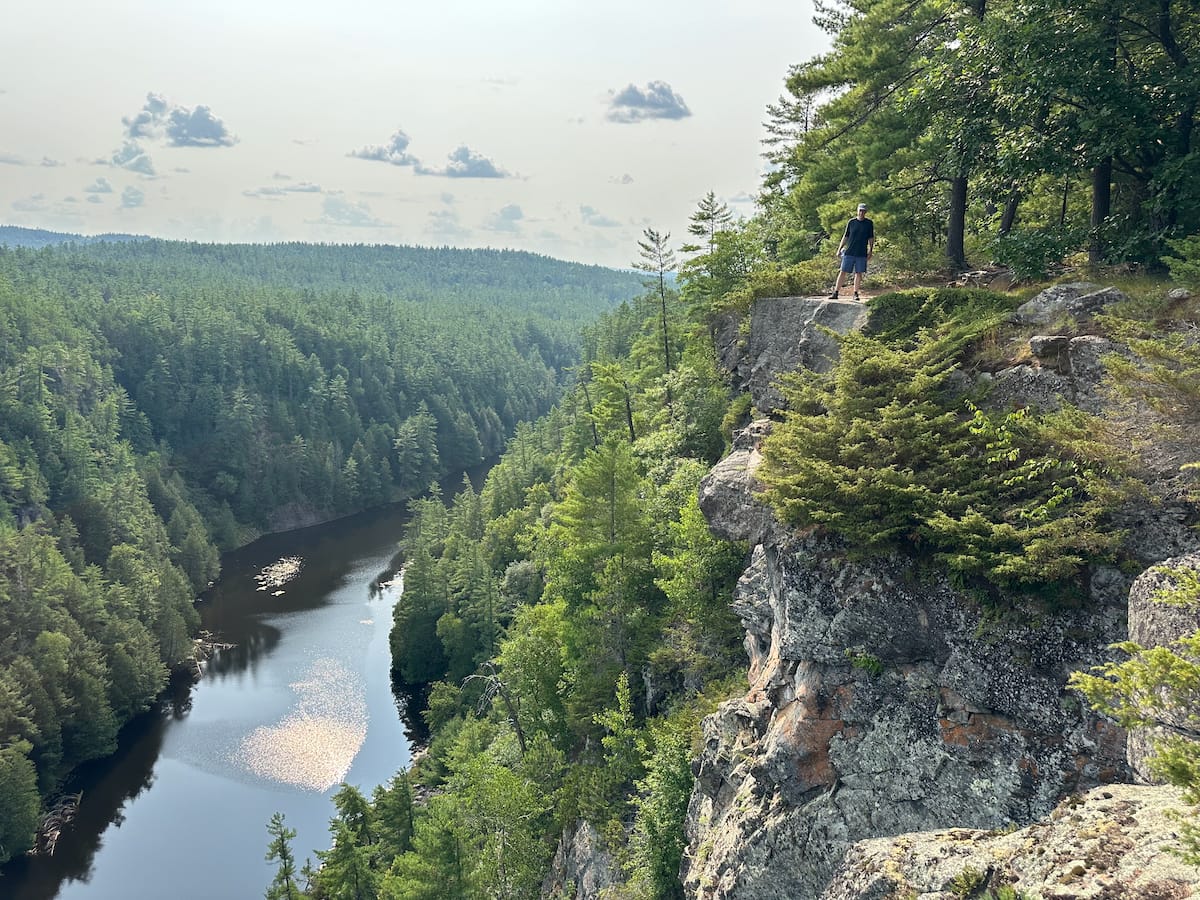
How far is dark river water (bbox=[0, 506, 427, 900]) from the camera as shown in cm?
3738

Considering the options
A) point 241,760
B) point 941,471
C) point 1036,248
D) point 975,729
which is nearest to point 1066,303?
point 1036,248

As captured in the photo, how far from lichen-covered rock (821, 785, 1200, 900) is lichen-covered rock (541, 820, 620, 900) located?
1095cm

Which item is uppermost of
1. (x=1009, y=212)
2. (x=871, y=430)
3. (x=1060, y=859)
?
(x=1009, y=212)

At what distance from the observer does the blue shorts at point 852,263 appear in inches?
598

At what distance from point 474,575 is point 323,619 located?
62.5ft

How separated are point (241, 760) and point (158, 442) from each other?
67.9m

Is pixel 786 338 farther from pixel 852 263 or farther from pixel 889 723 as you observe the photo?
pixel 889 723

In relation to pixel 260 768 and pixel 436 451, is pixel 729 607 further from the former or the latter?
pixel 436 451

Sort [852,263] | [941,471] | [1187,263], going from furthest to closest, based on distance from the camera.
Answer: [852,263], [941,471], [1187,263]

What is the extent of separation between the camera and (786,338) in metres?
16.8

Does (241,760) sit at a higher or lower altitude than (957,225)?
lower

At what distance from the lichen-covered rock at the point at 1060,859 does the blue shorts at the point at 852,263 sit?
33.4 feet

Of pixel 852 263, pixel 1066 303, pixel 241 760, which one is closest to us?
pixel 1066 303

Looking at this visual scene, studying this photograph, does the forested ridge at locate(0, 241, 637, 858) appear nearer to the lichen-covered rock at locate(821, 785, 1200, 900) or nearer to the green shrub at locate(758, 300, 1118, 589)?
the green shrub at locate(758, 300, 1118, 589)
